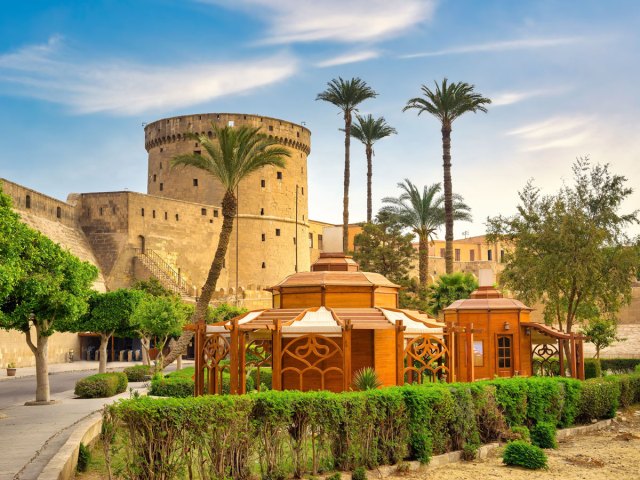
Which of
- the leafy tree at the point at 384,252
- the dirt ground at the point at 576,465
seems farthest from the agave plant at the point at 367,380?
the leafy tree at the point at 384,252

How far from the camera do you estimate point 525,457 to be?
11719 mm

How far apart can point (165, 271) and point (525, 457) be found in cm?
4409

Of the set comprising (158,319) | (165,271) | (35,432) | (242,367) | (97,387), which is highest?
(165,271)

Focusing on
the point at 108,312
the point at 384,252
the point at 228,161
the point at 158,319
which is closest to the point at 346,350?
the point at 228,161

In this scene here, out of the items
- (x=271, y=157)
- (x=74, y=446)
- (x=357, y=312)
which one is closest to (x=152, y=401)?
(x=74, y=446)

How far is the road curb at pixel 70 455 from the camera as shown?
921 cm

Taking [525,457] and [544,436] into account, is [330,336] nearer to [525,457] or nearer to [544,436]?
[525,457]

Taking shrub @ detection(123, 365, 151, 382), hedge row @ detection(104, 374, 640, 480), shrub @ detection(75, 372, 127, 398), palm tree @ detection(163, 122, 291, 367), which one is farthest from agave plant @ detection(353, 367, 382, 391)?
shrub @ detection(123, 365, 151, 382)

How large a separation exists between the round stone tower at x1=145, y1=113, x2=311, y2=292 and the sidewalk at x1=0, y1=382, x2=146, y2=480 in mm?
41648

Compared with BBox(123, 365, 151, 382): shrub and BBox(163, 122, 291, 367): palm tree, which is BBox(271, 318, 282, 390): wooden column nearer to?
BBox(163, 122, 291, 367): palm tree

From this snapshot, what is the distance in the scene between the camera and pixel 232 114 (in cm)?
6256

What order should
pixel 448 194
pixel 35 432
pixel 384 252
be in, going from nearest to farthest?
pixel 35 432, pixel 448 194, pixel 384 252

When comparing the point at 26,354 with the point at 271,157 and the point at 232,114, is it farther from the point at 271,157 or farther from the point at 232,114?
the point at 232,114

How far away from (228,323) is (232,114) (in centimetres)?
5042
